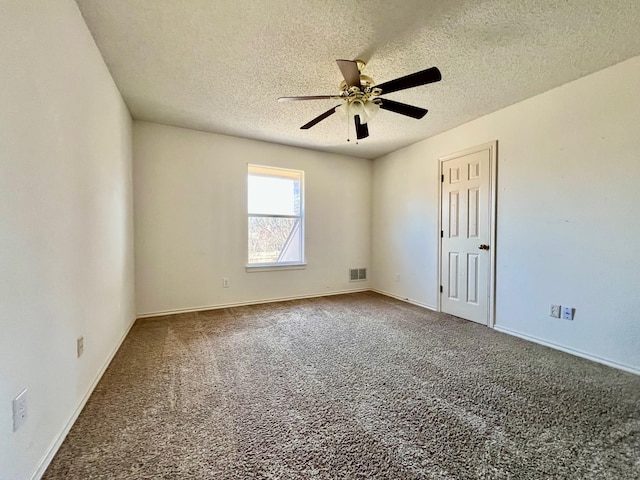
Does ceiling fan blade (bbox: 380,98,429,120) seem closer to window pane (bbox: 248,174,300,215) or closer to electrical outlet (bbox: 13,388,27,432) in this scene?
window pane (bbox: 248,174,300,215)

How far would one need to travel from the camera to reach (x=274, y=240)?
4.41 m

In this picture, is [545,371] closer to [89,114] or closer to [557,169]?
[557,169]

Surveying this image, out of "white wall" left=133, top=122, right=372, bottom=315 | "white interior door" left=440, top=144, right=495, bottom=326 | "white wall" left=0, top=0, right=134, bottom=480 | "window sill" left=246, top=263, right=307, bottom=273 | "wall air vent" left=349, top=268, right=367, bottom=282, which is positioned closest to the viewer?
"white wall" left=0, top=0, right=134, bottom=480

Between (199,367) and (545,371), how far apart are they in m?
2.76

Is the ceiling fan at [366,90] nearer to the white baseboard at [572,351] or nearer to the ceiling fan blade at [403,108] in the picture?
the ceiling fan blade at [403,108]

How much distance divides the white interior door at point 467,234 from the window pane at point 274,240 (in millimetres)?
2243

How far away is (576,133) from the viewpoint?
251cm

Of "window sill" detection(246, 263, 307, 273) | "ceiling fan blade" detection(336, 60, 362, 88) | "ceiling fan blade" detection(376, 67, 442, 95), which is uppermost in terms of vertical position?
"ceiling fan blade" detection(336, 60, 362, 88)

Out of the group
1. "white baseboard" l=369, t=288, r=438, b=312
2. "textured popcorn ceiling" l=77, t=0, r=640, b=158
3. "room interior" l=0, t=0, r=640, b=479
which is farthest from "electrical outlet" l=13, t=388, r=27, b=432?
"white baseboard" l=369, t=288, r=438, b=312

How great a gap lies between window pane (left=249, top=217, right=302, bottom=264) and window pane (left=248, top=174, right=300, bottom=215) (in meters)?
0.15

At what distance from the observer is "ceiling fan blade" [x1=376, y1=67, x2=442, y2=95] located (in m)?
1.78

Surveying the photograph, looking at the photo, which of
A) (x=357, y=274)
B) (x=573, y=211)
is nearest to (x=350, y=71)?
(x=573, y=211)

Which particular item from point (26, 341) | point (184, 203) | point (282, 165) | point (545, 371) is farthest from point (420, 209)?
point (26, 341)

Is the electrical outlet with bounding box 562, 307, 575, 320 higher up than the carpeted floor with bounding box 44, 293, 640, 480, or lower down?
higher up
